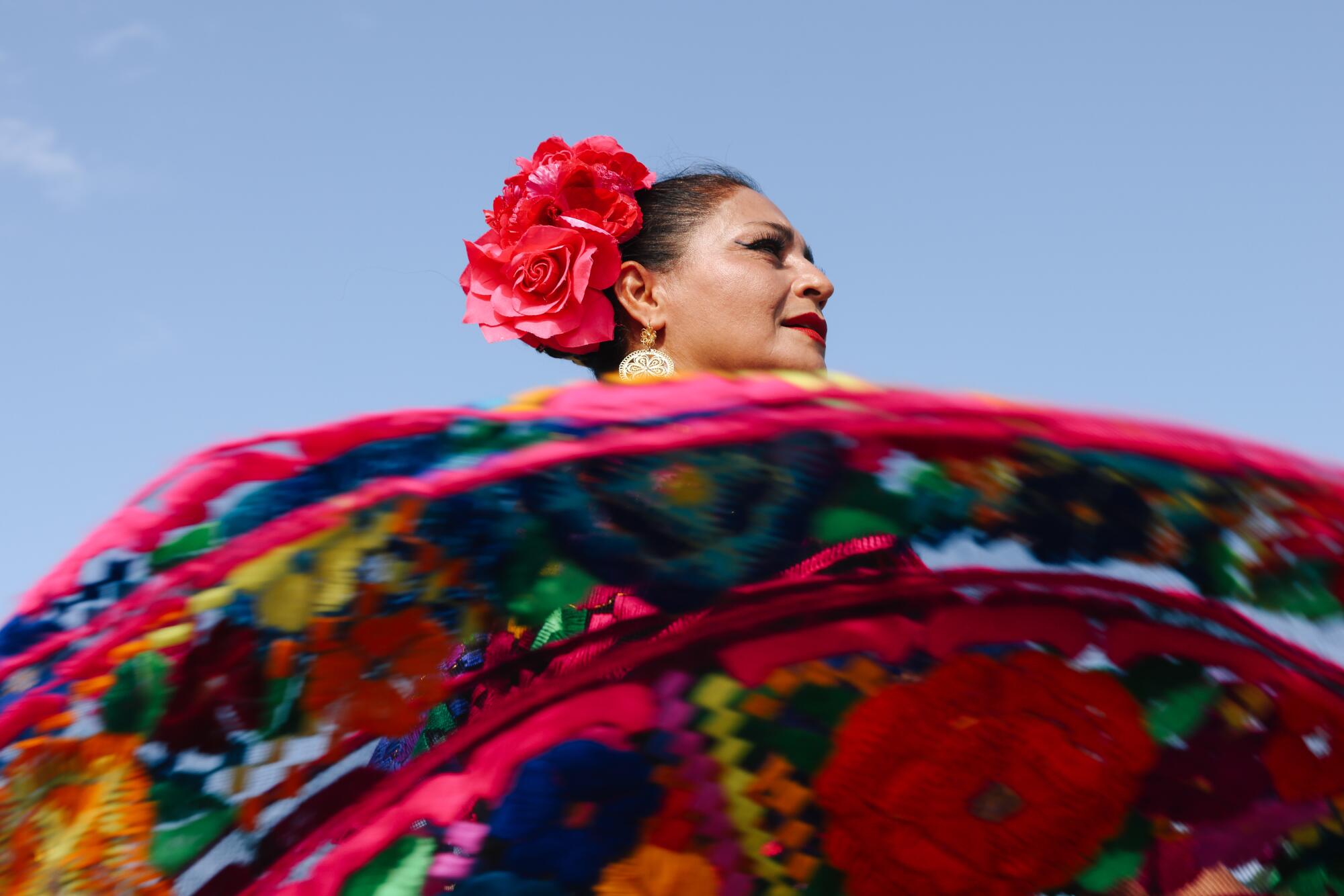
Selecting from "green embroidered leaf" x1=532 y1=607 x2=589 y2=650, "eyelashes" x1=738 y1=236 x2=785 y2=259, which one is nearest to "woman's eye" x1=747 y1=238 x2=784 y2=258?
"eyelashes" x1=738 y1=236 x2=785 y2=259

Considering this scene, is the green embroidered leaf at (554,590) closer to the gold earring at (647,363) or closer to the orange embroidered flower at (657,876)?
the orange embroidered flower at (657,876)

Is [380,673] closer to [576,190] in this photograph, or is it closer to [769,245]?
[769,245]

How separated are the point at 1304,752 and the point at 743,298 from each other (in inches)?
55.8

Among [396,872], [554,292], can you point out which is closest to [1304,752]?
[396,872]

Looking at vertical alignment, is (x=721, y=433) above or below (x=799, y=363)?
above

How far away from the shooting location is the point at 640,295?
241cm

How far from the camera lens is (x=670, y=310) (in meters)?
2.35

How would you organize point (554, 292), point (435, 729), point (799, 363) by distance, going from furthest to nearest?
point (554, 292) → point (799, 363) → point (435, 729)

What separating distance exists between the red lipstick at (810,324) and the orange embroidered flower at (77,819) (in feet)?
4.96

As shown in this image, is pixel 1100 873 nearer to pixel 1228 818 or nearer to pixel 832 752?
pixel 1228 818

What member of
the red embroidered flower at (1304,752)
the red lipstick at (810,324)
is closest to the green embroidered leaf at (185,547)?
the red embroidered flower at (1304,752)

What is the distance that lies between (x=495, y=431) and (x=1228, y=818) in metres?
0.71

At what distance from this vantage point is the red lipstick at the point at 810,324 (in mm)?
2266

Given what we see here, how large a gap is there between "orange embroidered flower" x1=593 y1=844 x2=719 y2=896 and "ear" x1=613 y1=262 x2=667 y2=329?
1.40m
